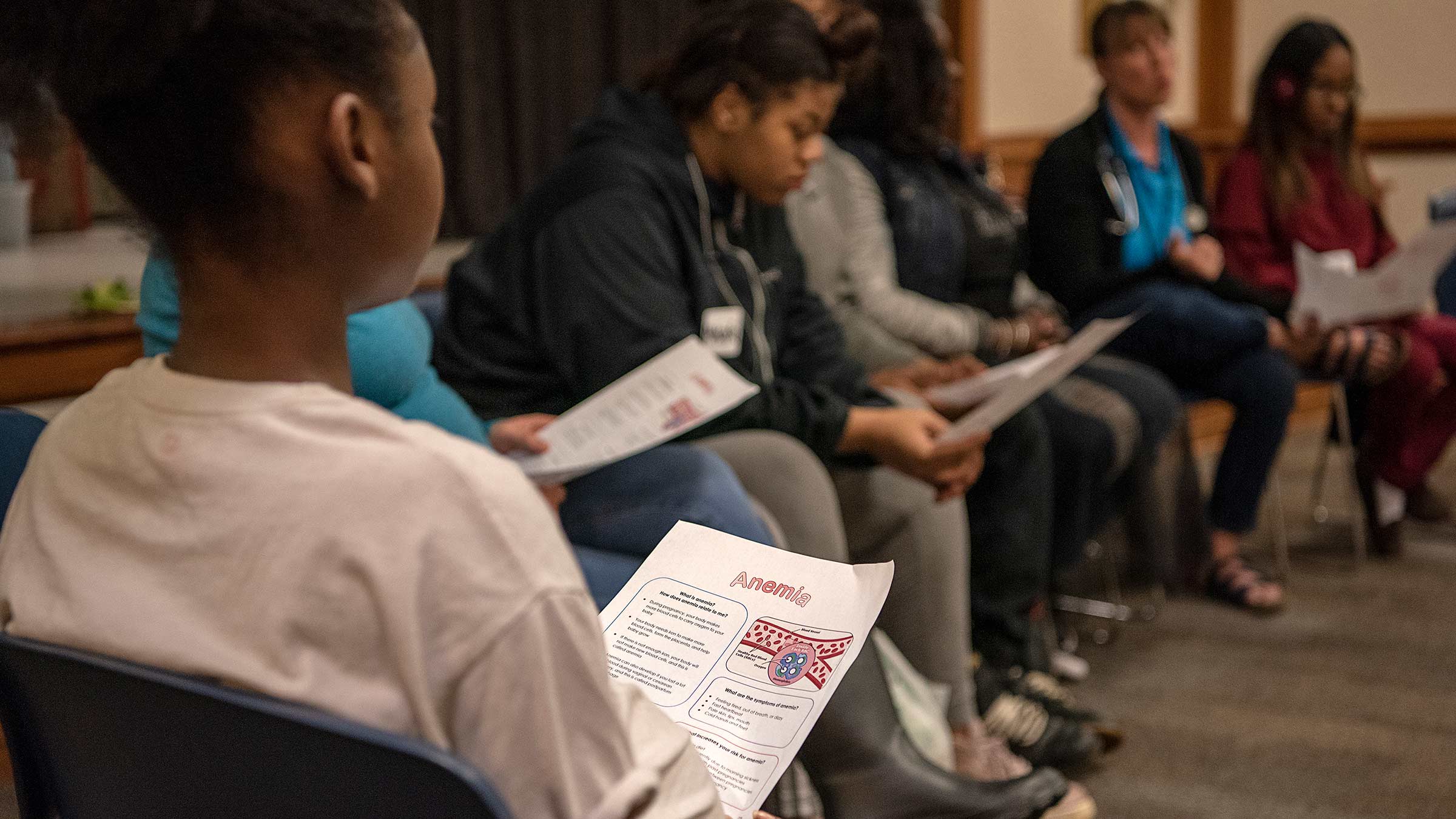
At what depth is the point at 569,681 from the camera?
590 mm

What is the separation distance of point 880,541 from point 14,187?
1.84m

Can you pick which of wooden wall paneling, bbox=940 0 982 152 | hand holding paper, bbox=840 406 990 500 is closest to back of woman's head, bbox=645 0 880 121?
hand holding paper, bbox=840 406 990 500

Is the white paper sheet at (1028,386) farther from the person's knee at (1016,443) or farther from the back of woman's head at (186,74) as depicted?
the back of woman's head at (186,74)

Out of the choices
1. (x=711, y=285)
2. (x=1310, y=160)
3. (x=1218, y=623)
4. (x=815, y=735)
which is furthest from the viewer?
(x=1310, y=160)

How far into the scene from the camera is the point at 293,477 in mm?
593

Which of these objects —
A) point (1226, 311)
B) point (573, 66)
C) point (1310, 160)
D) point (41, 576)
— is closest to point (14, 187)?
point (573, 66)

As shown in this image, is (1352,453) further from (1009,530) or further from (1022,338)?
(1009,530)

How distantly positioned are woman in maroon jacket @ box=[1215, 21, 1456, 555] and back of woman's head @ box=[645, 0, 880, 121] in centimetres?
165

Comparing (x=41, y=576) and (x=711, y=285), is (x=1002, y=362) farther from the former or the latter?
(x=41, y=576)

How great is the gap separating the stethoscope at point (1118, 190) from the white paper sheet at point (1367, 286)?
1.29 ft

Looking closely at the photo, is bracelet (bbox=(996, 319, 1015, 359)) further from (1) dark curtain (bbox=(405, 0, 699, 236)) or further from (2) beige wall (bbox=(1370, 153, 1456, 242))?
(2) beige wall (bbox=(1370, 153, 1456, 242))

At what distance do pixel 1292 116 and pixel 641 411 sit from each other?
2523 millimetres

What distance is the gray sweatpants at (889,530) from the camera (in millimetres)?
1784

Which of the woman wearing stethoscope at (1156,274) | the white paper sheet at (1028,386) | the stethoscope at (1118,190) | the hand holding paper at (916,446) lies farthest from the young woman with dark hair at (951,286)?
the white paper sheet at (1028,386)
